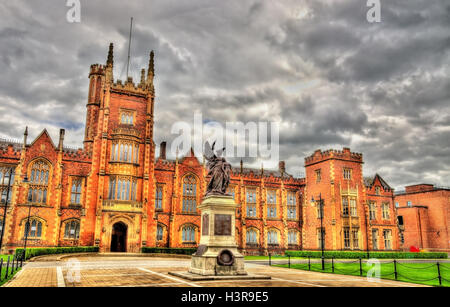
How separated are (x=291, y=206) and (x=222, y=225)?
3928 cm

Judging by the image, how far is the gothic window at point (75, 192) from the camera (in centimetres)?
4222

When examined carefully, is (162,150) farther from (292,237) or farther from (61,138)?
(292,237)

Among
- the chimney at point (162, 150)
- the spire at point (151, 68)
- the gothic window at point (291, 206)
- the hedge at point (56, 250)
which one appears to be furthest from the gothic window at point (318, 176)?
the hedge at point (56, 250)

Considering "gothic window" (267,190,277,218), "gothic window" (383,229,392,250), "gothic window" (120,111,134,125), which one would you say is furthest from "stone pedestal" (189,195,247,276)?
"gothic window" (383,229,392,250)

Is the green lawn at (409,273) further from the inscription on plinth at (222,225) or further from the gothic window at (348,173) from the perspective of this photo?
the gothic window at (348,173)

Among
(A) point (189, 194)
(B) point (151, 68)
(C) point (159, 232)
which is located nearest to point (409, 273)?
(A) point (189, 194)

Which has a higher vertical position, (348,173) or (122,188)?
(348,173)

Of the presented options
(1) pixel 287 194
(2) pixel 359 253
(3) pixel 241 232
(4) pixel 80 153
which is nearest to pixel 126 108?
(4) pixel 80 153

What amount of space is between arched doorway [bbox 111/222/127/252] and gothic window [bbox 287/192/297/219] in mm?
25551

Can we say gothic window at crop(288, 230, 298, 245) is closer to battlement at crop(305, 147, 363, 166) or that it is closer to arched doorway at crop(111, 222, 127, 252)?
battlement at crop(305, 147, 363, 166)

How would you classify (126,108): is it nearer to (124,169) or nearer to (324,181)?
(124,169)

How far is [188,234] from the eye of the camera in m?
48.0
